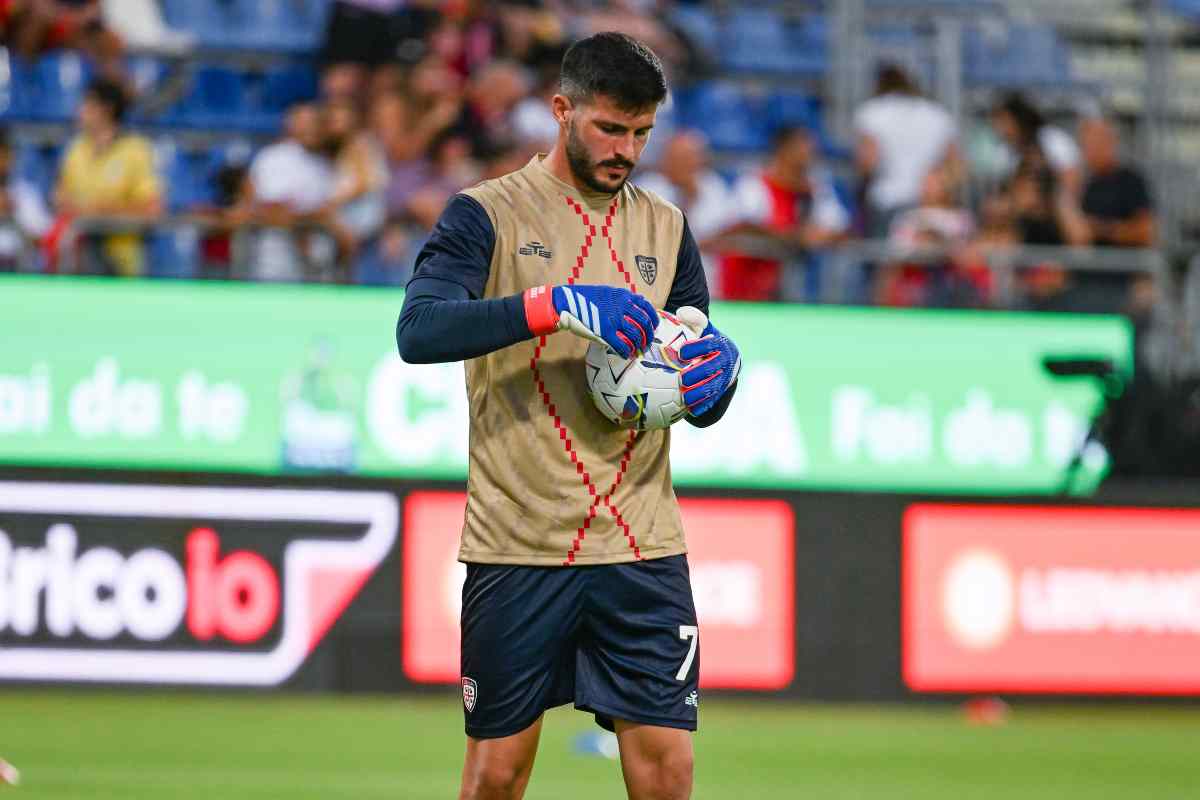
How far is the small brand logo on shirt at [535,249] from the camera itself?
4.41 meters

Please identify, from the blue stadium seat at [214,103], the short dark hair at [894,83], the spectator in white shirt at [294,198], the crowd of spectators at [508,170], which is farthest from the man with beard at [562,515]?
the short dark hair at [894,83]

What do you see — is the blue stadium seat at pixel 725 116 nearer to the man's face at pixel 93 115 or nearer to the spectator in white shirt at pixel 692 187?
the spectator in white shirt at pixel 692 187

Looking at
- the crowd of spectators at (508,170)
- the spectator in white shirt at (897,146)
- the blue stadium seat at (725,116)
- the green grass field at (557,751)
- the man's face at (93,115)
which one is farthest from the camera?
the blue stadium seat at (725,116)

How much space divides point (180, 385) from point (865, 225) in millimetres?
4813

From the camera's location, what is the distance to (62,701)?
30.3 feet

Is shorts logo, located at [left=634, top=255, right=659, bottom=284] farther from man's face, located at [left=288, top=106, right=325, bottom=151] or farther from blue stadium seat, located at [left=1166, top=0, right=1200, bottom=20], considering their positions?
blue stadium seat, located at [left=1166, top=0, right=1200, bottom=20]

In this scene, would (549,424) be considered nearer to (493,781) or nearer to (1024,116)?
(493,781)

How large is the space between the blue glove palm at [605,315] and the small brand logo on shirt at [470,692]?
0.86 m

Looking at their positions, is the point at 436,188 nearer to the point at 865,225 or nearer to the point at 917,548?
the point at 865,225

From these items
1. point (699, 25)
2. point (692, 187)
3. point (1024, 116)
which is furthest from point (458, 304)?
point (699, 25)

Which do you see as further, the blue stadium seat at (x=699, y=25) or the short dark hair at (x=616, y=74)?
the blue stadium seat at (x=699, y=25)

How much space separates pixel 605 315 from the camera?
4.07m

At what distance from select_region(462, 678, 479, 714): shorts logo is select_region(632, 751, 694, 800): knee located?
404mm

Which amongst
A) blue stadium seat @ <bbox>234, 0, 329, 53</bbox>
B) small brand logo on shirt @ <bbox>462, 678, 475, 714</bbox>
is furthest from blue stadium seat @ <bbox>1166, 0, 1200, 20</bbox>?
small brand logo on shirt @ <bbox>462, 678, 475, 714</bbox>
